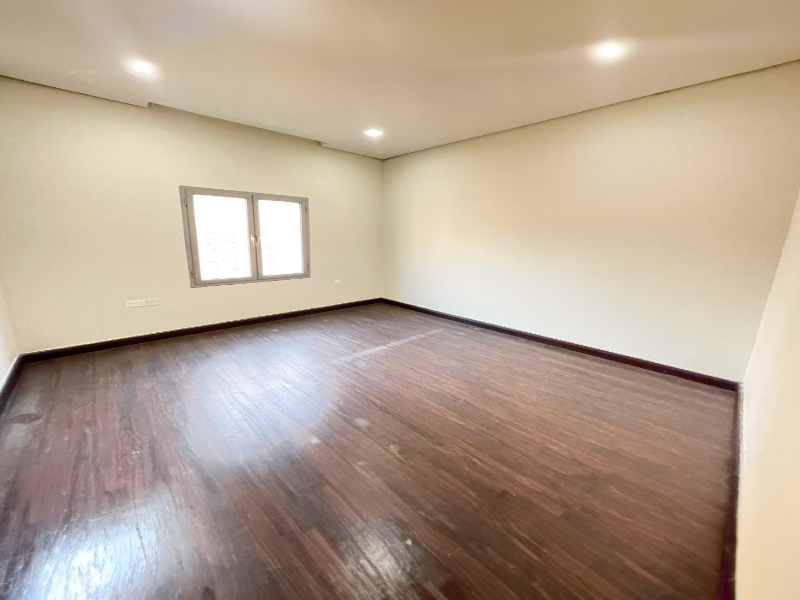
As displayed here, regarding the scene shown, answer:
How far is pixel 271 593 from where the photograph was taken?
1.25 m

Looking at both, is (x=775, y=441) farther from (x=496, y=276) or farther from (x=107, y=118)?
(x=107, y=118)

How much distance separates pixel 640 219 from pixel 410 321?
10.4 feet

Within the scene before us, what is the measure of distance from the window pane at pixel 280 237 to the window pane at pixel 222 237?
0.79 feet

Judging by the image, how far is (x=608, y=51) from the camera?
2350 millimetres

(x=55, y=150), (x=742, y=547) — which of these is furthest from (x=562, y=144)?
(x=55, y=150)

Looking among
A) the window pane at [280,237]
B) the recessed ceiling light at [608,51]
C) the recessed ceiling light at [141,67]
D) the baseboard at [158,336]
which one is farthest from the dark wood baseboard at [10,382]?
the recessed ceiling light at [608,51]

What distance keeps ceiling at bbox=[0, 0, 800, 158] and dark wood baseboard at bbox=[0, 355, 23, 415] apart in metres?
2.59

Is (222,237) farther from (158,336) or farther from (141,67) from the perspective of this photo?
(141,67)

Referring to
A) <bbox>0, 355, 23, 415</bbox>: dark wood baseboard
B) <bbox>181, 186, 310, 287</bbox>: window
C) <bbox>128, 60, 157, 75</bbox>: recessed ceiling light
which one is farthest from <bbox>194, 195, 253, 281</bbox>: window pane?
<bbox>0, 355, 23, 415</bbox>: dark wood baseboard

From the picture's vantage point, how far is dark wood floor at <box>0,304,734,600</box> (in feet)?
4.34

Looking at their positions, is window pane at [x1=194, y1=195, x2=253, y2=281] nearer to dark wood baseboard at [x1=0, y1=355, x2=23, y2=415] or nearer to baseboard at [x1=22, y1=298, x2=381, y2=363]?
baseboard at [x1=22, y1=298, x2=381, y2=363]

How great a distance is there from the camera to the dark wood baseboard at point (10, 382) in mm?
2535

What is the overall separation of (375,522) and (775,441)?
173 cm

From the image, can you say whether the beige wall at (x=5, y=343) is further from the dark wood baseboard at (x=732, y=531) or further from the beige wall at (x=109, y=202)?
the dark wood baseboard at (x=732, y=531)
